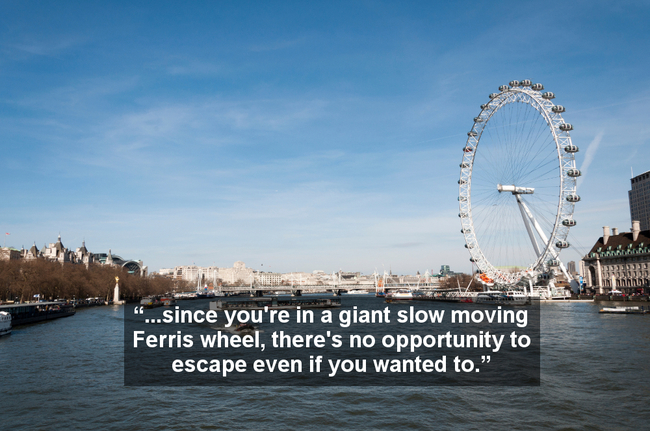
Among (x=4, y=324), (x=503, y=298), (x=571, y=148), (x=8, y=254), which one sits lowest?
(x=503, y=298)

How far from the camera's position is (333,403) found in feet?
76.4

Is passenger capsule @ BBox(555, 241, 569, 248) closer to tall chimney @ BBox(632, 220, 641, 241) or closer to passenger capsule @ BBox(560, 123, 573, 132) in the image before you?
passenger capsule @ BBox(560, 123, 573, 132)

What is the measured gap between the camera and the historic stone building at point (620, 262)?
11856 centimetres

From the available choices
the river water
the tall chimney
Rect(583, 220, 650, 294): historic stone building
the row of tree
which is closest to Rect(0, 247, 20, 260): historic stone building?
the row of tree

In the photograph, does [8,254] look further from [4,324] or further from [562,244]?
[562,244]

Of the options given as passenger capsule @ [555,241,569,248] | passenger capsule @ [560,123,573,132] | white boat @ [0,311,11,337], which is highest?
passenger capsule @ [560,123,573,132]

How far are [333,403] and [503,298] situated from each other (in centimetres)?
10219

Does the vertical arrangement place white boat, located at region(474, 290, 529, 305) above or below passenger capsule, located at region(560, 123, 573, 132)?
below

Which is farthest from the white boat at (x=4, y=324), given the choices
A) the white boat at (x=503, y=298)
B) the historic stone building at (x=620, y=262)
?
the historic stone building at (x=620, y=262)

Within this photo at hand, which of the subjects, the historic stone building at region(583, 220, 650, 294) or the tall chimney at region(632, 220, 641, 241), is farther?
the tall chimney at region(632, 220, 641, 241)

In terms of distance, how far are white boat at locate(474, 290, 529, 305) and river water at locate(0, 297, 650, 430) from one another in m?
73.4

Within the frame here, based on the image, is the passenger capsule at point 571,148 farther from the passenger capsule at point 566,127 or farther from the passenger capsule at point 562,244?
the passenger capsule at point 562,244

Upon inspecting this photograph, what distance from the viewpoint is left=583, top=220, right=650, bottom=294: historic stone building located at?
4668 inches

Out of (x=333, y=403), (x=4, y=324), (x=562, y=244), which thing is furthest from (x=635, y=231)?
(x=4, y=324)
